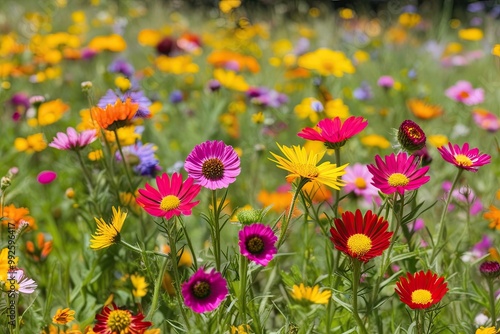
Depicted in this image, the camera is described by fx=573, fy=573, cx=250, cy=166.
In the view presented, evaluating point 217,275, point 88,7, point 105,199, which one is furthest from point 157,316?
point 88,7

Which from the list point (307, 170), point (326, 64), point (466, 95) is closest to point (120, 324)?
point (307, 170)

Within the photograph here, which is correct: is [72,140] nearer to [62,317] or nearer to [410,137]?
[62,317]

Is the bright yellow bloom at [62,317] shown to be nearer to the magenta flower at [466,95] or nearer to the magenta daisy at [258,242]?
the magenta daisy at [258,242]

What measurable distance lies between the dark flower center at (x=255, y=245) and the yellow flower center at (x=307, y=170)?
13 centimetres

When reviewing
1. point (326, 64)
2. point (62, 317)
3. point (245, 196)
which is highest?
point (62, 317)

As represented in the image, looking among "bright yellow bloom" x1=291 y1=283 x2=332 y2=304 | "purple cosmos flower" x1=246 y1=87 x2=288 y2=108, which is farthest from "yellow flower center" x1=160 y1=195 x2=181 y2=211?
"purple cosmos flower" x1=246 y1=87 x2=288 y2=108

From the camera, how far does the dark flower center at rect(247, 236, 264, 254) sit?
83cm

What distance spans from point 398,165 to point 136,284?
1.89ft

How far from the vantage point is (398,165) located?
3.07 ft

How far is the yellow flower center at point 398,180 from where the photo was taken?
0.89 m

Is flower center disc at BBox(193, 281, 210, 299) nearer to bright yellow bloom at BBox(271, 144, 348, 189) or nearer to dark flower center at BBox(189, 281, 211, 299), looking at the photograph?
dark flower center at BBox(189, 281, 211, 299)

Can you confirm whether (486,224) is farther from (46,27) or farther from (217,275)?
(46,27)

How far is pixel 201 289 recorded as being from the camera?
814mm

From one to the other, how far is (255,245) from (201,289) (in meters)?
0.10
